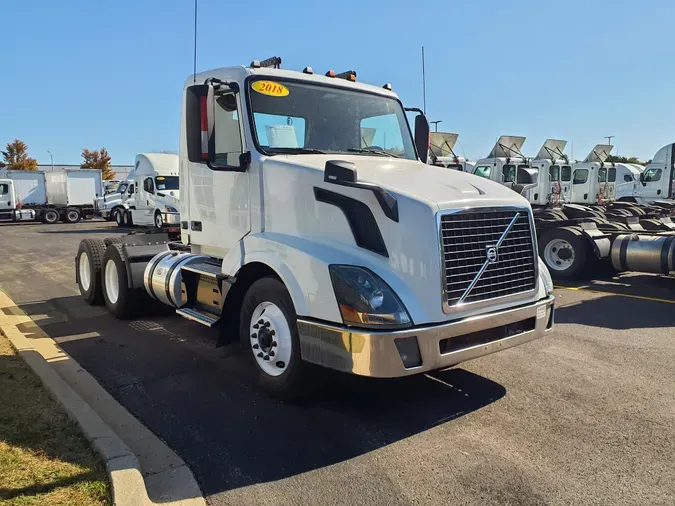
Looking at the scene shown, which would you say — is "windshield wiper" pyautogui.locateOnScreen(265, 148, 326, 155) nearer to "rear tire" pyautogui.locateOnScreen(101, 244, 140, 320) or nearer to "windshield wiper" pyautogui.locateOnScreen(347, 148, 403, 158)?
"windshield wiper" pyautogui.locateOnScreen(347, 148, 403, 158)

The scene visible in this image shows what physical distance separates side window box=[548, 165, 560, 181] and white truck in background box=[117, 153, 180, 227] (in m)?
15.0

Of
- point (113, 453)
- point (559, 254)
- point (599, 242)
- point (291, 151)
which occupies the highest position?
point (291, 151)

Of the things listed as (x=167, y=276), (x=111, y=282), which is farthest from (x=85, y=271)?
(x=167, y=276)

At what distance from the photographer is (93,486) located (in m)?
3.12

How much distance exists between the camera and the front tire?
4.27 metres

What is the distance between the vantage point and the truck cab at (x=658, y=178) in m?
20.8

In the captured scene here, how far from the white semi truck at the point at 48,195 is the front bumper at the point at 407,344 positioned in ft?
108

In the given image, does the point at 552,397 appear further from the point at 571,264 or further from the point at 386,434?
the point at 571,264

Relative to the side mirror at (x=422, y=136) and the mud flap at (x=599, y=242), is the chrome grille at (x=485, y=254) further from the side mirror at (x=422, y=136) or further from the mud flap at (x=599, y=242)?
the mud flap at (x=599, y=242)

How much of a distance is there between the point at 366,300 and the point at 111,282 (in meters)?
5.40

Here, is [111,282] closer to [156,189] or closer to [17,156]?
[156,189]

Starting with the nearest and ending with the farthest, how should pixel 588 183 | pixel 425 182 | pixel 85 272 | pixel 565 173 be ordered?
pixel 425 182 < pixel 85 272 < pixel 565 173 < pixel 588 183

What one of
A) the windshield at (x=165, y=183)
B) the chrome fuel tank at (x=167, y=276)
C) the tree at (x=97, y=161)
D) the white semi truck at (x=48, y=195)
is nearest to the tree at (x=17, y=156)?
the tree at (x=97, y=161)

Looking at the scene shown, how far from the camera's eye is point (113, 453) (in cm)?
344
